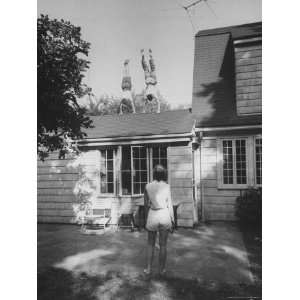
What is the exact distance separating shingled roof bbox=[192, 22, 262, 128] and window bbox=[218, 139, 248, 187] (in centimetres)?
62

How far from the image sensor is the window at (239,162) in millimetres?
7547

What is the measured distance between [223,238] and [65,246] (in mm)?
3405

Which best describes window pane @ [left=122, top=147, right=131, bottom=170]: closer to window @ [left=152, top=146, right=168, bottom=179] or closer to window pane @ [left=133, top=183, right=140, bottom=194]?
window pane @ [left=133, top=183, right=140, bottom=194]

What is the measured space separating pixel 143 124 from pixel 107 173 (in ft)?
5.53

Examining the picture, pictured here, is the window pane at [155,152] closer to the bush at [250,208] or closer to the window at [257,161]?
the bush at [250,208]

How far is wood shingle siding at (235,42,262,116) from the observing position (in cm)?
660

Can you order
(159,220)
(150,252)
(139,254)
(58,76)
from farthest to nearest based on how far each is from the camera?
(139,254) → (150,252) → (159,220) → (58,76)

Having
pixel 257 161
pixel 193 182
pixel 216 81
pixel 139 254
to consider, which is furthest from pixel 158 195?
pixel 216 81

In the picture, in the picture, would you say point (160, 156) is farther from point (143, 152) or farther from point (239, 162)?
point (239, 162)

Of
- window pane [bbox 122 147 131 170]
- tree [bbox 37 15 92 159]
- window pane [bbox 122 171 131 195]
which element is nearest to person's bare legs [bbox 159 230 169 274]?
tree [bbox 37 15 92 159]

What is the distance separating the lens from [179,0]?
13.6ft

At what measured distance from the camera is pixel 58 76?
3.98m
